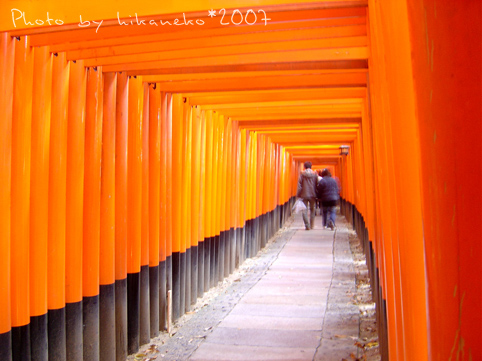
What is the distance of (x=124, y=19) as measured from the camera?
2961mm

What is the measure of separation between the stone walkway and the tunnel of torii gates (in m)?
0.42

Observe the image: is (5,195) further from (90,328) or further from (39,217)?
(90,328)

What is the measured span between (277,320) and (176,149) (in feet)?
8.10

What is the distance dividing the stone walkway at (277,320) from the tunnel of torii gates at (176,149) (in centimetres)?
42

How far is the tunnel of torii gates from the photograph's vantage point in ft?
3.41

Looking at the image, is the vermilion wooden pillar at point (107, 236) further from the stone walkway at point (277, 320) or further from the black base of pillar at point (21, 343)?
the black base of pillar at point (21, 343)

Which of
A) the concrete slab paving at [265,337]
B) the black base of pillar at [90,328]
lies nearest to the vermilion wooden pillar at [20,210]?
the black base of pillar at [90,328]

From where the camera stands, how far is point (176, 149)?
18.7ft

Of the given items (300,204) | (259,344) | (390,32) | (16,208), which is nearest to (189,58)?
(16,208)

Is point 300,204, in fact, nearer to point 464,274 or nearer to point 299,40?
point 299,40

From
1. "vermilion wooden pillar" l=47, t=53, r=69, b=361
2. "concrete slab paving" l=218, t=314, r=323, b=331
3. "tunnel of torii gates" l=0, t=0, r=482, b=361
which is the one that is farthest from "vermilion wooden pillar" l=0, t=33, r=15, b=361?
"concrete slab paving" l=218, t=314, r=323, b=331

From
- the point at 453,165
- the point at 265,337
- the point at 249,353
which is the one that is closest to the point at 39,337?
the point at 249,353

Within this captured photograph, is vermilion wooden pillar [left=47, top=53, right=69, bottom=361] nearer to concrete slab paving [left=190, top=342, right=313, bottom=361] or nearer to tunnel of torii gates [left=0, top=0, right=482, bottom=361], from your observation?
tunnel of torii gates [left=0, top=0, right=482, bottom=361]

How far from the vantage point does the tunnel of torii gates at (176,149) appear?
1.04 m
